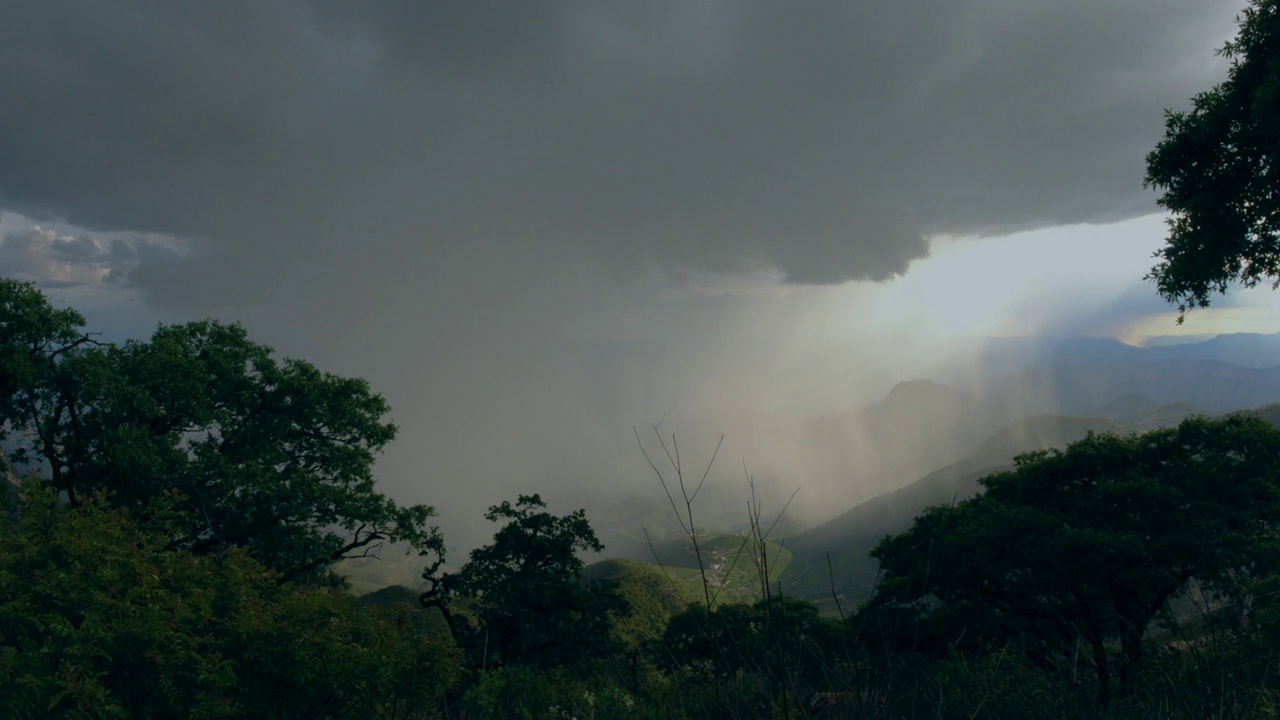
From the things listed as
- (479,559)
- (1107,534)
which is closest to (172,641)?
(479,559)

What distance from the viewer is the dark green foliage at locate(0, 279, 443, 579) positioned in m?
23.7

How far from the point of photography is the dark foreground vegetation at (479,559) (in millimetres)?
7629

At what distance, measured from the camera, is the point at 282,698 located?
879cm

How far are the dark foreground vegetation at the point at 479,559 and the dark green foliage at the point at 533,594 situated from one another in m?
0.14

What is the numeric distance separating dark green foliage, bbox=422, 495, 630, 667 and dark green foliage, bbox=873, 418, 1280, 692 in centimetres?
1198

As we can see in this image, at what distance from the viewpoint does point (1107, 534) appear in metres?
22.2

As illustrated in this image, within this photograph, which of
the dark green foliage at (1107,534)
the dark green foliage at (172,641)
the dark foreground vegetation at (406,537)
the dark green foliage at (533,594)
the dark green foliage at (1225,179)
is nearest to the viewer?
the dark green foliage at (172,641)

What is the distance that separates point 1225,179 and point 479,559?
28.1 metres

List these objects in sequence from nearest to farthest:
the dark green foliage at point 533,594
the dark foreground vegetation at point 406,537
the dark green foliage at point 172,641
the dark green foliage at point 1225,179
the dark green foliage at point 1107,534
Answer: the dark green foliage at point 172,641
the dark foreground vegetation at point 406,537
the dark green foliage at point 1225,179
the dark green foliage at point 1107,534
the dark green foliage at point 533,594

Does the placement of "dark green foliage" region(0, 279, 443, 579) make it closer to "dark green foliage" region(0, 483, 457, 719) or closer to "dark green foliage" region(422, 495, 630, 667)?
"dark green foliage" region(422, 495, 630, 667)

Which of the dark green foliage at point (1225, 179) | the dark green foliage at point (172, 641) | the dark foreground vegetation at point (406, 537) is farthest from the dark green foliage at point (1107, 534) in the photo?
the dark green foliage at point (172, 641)

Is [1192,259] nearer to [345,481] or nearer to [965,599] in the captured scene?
[965,599]

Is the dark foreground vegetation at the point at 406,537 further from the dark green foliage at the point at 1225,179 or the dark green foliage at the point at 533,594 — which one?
the dark green foliage at the point at 1225,179

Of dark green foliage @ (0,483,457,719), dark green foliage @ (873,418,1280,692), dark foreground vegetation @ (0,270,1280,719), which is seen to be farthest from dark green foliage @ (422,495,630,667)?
dark green foliage @ (0,483,457,719)
